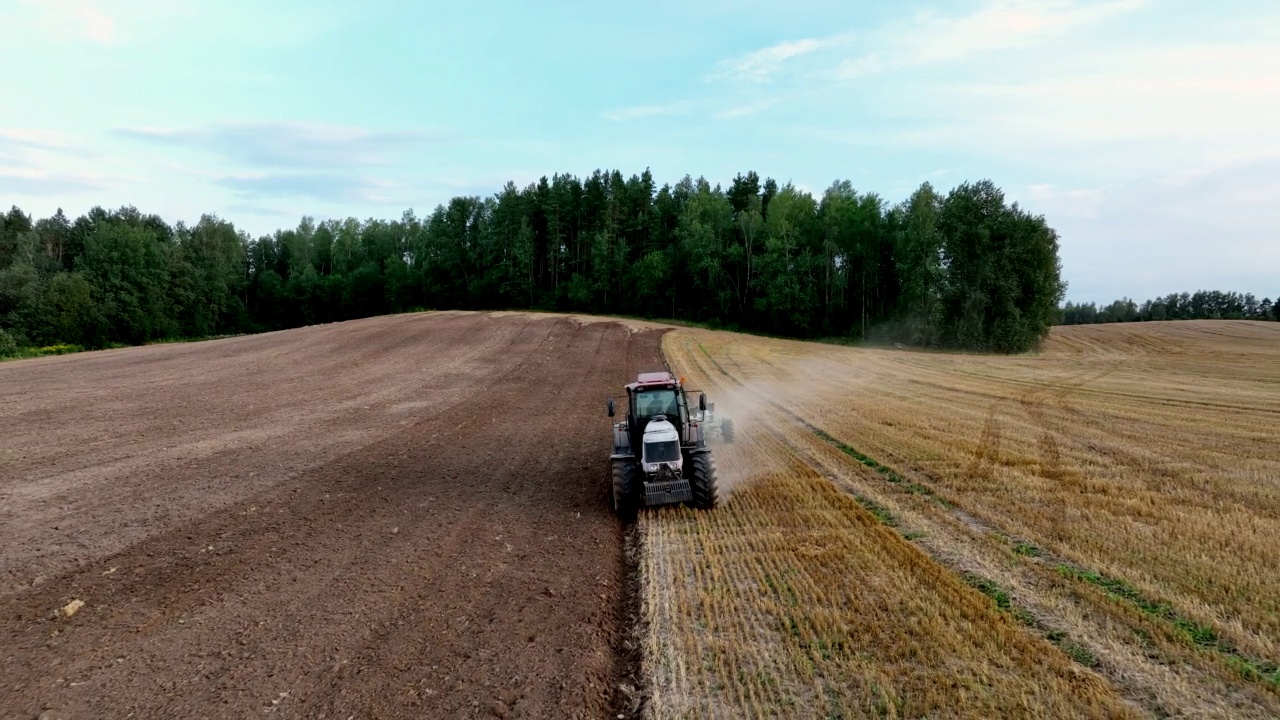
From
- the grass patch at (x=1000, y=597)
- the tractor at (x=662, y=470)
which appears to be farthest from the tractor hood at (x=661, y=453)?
the grass patch at (x=1000, y=597)

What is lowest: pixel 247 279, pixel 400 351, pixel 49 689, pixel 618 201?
pixel 49 689

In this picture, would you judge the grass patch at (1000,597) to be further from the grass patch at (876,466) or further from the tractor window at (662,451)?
the tractor window at (662,451)

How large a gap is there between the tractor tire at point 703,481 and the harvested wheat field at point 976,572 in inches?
9.8

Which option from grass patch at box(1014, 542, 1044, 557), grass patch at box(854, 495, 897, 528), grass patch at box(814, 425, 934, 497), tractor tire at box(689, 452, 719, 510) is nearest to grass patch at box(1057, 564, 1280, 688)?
grass patch at box(1014, 542, 1044, 557)

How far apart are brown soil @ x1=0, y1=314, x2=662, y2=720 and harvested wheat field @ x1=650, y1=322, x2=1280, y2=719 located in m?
1.42

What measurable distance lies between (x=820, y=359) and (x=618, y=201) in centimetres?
4005

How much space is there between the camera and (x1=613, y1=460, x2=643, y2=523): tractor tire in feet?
33.7

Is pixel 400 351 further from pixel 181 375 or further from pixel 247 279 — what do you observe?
pixel 247 279

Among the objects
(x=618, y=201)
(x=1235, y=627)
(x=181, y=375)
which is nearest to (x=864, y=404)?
(x=1235, y=627)

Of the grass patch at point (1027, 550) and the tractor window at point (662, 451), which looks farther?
the tractor window at point (662, 451)

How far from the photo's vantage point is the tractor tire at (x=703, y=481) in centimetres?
1034

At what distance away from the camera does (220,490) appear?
11.7 m

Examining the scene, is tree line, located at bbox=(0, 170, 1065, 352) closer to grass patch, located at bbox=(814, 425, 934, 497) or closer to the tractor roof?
grass patch, located at bbox=(814, 425, 934, 497)

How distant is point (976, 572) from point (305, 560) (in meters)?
8.93
